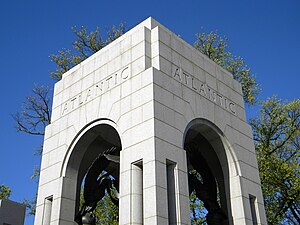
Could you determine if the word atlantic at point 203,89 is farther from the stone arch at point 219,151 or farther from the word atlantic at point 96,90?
the word atlantic at point 96,90

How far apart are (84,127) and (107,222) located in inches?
612

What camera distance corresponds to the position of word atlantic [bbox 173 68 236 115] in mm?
12586

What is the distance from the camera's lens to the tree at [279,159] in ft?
75.8

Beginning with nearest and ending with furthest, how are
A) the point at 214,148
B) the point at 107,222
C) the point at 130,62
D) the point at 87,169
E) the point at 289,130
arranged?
1. the point at 130,62
2. the point at 214,148
3. the point at 87,169
4. the point at 289,130
5. the point at 107,222

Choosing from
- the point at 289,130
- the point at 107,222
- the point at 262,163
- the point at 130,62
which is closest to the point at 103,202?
the point at 107,222

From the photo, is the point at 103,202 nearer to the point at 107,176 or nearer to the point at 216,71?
the point at 107,176

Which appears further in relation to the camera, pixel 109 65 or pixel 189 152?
pixel 189 152

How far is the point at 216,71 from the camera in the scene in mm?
14398

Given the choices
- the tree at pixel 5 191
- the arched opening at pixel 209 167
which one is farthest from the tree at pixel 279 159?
the tree at pixel 5 191

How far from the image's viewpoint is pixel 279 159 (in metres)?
24.7

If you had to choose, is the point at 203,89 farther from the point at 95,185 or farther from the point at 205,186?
the point at 95,185

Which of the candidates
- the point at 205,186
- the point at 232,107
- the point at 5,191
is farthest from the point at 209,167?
the point at 5,191

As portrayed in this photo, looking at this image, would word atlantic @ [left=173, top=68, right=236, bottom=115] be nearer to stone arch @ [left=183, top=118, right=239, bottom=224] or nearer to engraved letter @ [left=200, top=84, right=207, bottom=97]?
engraved letter @ [left=200, top=84, right=207, bottom=97]

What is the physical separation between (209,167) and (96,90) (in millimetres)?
4774
